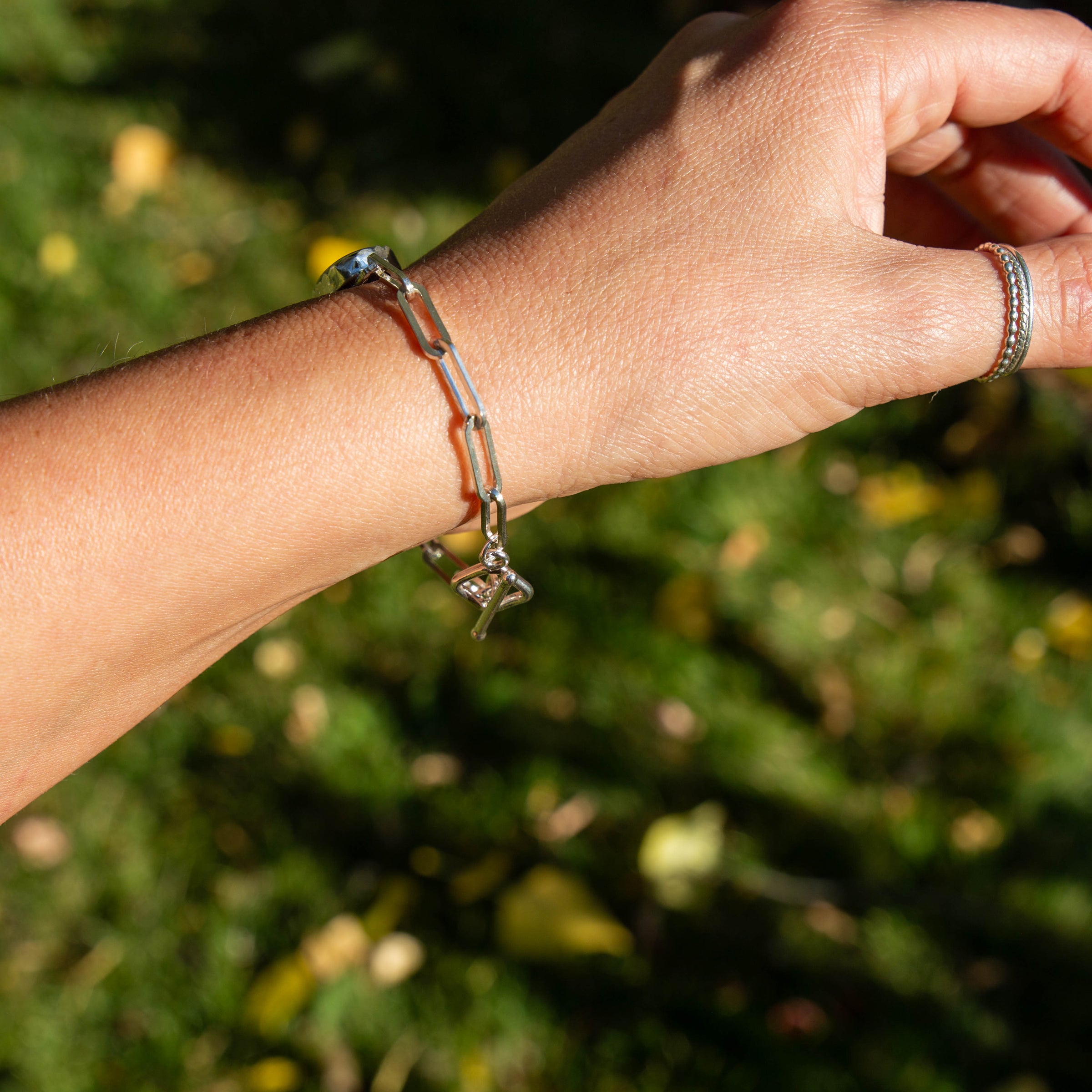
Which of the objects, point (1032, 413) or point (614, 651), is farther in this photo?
point (1032, 413)

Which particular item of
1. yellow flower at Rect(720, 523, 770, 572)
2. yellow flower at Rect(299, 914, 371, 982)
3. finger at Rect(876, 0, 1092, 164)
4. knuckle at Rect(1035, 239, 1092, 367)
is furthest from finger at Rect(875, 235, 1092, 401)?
yellow flower at Rect(299, 914, 371, 982)

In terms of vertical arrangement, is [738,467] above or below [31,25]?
below

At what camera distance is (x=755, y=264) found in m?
1.62

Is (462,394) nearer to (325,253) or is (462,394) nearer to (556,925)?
(556,925)

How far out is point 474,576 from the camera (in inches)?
64.7

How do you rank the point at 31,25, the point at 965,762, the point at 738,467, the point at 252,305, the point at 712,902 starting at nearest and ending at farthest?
the point at 712,902, the point at 965,762, the point at 738,467, the point at 252,305, the point at 31,25

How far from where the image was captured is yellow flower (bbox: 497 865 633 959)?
2414mm

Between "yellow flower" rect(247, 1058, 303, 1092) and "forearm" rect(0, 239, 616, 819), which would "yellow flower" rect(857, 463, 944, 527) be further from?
"yellow flower" rect(247, 1058, 303, 1092)

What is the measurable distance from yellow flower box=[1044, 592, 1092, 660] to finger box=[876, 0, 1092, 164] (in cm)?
148

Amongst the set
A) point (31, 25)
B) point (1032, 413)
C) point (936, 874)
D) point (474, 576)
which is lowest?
point (936, 874)

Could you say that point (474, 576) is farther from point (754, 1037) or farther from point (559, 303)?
point (754, 1037)

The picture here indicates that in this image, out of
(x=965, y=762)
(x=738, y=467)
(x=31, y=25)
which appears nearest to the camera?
(x=965, y=762)

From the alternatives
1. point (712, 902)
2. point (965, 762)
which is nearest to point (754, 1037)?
point (712, 902)

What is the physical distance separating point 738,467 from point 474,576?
5.41 ft
